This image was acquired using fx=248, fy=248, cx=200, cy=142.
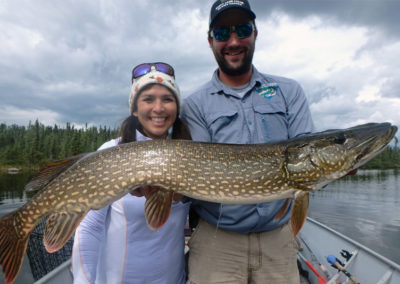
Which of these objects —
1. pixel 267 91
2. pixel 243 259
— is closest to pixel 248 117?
pixel 267 91

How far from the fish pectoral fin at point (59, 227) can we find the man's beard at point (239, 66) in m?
1.79

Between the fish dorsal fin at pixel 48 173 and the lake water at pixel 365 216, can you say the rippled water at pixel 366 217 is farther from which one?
the fish dorsal fin at pixel 48 173

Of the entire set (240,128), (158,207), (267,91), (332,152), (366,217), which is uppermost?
(267,91)

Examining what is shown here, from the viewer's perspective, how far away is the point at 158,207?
194cm

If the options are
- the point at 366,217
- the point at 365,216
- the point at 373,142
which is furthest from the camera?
the point at 365,216

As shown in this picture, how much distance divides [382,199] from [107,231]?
20279mm

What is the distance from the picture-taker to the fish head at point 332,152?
6.41 feet

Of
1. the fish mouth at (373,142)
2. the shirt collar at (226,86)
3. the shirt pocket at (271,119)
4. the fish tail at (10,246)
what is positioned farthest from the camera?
the shirt collar at (226,86)

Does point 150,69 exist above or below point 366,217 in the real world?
above

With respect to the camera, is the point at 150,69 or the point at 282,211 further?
the point at 150,69

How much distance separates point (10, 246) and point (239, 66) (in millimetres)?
2382

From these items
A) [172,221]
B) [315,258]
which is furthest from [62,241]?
[315,258]

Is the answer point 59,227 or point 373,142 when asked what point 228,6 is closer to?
point 373,142

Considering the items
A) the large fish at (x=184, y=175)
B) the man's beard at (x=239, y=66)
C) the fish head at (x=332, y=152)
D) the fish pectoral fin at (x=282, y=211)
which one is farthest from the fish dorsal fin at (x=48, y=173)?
the fish head at (x=332, y=152)
